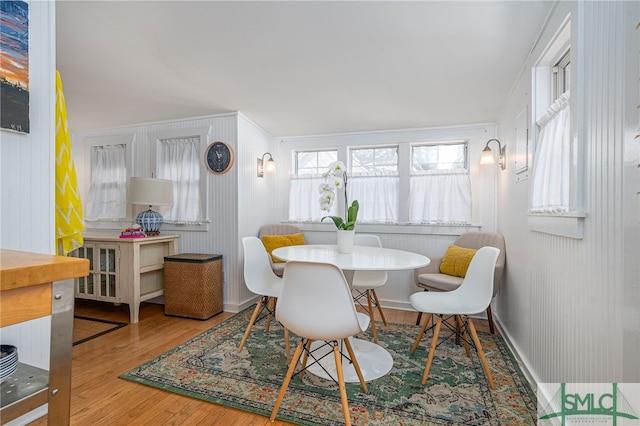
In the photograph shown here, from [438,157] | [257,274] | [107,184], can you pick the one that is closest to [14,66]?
[257,274]

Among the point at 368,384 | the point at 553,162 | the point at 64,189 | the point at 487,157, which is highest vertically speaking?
the point at 487,157

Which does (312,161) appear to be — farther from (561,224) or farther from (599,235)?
(599,235)

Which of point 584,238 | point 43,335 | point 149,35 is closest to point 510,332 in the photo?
point 584,238

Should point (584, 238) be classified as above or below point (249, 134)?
below

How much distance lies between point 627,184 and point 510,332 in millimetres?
1999

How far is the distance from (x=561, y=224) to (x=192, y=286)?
10.3 feet

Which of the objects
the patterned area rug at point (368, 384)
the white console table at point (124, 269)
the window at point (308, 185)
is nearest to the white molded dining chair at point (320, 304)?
the patterned area rug at point (368, 384)

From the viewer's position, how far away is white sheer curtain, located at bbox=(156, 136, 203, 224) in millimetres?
3570

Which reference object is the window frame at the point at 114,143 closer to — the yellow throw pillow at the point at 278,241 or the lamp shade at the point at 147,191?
the lamp shade at the point at 147,191

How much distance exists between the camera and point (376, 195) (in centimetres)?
381

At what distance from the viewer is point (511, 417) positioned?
1.57 metres

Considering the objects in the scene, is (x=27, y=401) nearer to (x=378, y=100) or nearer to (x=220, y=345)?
(x=220, y=345)

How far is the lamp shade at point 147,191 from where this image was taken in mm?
3166

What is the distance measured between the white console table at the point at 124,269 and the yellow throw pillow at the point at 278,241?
1.14 meters
